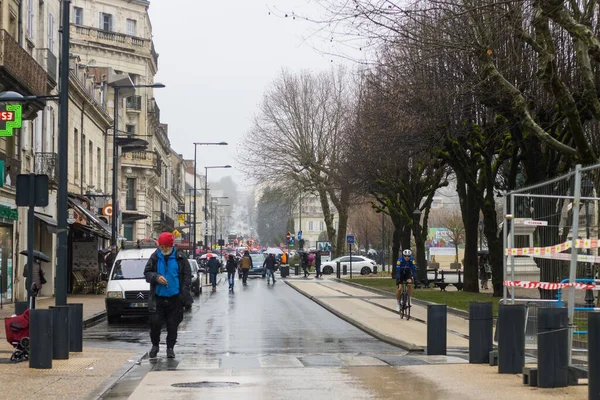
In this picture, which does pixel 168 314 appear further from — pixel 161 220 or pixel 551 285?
pixel 161 220

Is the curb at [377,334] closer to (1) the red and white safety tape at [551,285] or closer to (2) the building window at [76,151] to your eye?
(1) the red and white safety tape at [551,285]

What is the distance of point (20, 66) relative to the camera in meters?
26.9

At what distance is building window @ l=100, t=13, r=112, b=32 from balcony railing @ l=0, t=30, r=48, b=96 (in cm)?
4153

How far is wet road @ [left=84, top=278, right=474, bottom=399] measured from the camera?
37.2ft

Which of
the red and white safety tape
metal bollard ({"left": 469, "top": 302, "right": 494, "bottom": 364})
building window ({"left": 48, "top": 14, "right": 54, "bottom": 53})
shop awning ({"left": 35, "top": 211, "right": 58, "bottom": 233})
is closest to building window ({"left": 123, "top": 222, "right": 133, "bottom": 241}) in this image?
building window ({"left": 48, "top": 14, "right": 54, "bottom": 53})

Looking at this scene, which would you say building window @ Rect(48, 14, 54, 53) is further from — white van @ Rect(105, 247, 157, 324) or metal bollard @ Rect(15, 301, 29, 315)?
metal bollard @ Rect(15, 301, 29, 315)

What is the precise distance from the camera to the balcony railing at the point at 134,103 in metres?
73.2

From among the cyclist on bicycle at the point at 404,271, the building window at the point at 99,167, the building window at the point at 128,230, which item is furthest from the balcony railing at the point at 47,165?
the building window at the point at 128,230

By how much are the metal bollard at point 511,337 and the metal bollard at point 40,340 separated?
5586 mm

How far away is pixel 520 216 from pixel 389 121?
2161 centimetres

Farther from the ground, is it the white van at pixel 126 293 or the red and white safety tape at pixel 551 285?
the red and white safety tape at pixel 551 285

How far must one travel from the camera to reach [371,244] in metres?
121

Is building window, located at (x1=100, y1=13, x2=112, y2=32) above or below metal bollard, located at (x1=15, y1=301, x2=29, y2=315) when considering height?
above

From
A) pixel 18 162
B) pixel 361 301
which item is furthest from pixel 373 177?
pixel 18 162
